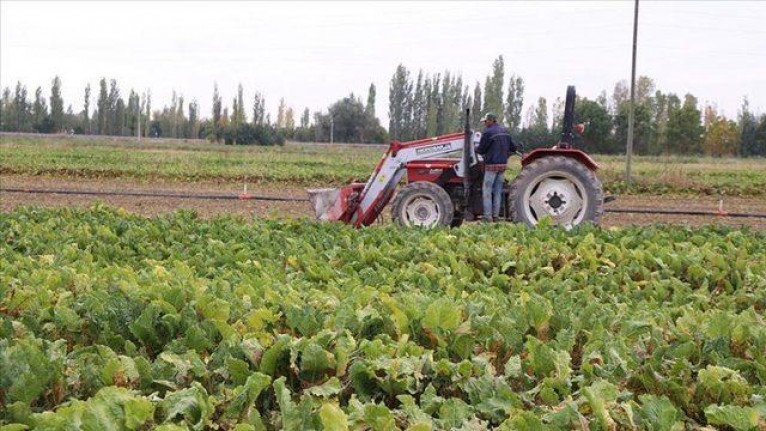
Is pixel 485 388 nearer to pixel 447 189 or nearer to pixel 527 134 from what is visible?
pixel 447 189

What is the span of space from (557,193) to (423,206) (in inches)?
70.3

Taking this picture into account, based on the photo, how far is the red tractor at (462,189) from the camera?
35.0 ft

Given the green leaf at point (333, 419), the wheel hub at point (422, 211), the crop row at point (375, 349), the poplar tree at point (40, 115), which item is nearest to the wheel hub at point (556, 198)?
the wheel hub at point (422, 211)

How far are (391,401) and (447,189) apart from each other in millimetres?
8251

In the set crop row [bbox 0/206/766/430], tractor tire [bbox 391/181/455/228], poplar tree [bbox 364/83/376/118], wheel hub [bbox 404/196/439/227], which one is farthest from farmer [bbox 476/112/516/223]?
poplar tree [bbox 364/83/376/118]

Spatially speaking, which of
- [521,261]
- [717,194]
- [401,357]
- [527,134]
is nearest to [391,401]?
[401,357]

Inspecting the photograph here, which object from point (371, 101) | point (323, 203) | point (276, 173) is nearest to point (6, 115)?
point (371, 101)

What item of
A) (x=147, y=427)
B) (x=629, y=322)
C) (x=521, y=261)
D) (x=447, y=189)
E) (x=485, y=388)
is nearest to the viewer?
(x=147, y=427)

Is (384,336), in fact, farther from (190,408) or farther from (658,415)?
(658,415)

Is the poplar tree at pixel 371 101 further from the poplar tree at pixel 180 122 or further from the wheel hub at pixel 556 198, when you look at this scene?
the wheel hub at pixel 556 198

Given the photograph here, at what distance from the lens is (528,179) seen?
10.6 meters

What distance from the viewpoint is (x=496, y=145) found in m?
10.4

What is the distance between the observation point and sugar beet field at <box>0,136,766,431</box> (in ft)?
9.56

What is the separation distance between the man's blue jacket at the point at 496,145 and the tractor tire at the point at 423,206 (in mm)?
834
